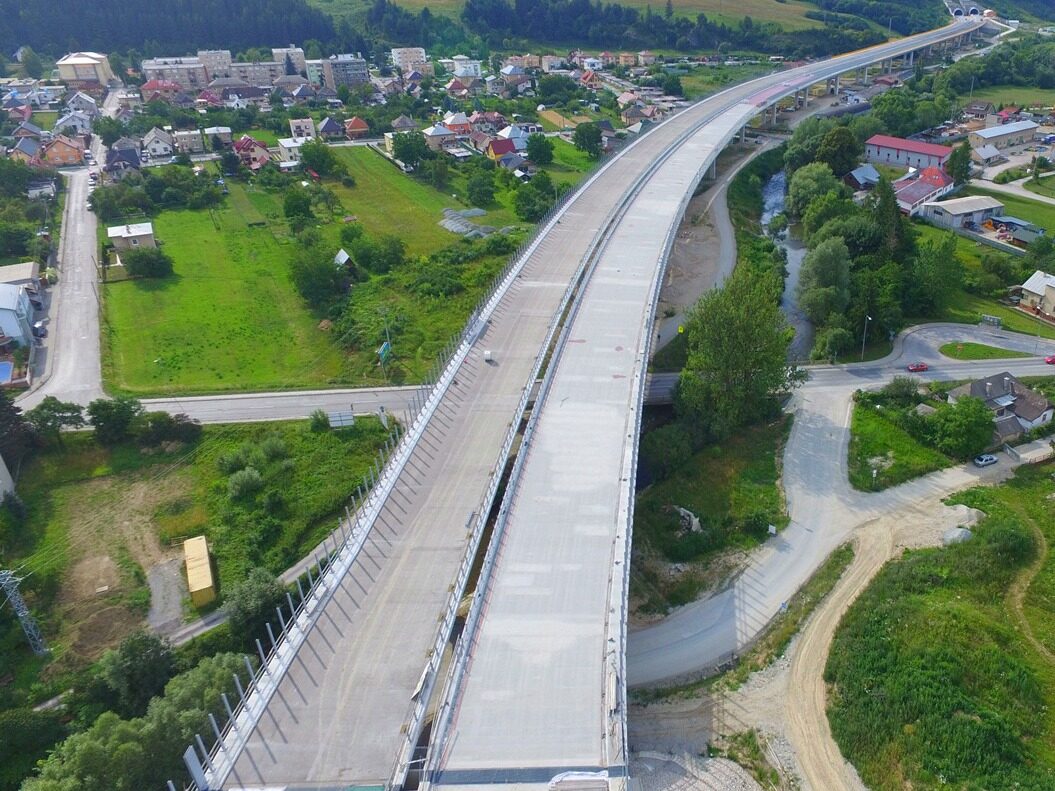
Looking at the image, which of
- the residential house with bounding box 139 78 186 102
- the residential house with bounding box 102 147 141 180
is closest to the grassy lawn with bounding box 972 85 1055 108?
the residential house with bounding box 102 147 141 180

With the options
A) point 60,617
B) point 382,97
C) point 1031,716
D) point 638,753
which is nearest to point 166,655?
point 60,617

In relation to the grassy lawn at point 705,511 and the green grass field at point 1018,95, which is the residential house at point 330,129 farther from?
the green grass field at point 1018,95

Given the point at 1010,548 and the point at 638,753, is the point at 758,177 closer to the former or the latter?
the point at 1010,548

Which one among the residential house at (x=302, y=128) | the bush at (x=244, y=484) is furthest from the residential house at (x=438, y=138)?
the bush at (x=244, y=484)

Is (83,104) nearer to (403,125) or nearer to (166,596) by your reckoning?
(403,125)

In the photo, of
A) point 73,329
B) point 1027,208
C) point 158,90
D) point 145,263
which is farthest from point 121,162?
point 1027,208

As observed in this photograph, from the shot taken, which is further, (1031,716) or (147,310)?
(147,310)
